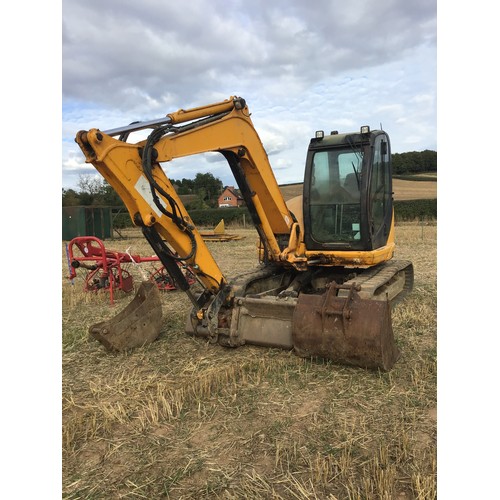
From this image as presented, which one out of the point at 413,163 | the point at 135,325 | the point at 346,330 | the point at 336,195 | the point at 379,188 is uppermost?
the point at 413,163

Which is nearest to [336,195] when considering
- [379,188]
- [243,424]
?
[379,188]

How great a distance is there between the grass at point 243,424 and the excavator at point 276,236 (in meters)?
0.32

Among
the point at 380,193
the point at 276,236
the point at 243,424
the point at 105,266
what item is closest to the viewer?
the point at 243,424

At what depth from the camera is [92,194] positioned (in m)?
39.4

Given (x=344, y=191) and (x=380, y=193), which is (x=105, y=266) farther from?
(x=380, y=193)

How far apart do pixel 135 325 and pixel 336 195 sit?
3146 millimetres

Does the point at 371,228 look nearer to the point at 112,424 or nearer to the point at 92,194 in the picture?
the point at 112,424

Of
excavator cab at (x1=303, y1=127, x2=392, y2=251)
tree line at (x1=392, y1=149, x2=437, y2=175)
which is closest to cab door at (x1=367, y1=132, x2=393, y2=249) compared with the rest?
excavator cab at (x1=303, y1=127, x2=392, y2=251)

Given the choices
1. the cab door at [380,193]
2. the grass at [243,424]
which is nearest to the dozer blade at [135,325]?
the grass at [243,424]

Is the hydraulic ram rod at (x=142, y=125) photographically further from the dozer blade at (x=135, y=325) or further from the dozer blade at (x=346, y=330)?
the dozer blade at (x=346, y=330)

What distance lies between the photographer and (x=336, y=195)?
6098 mm

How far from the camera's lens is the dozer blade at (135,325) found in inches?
192

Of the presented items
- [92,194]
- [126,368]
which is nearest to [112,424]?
[126,368]

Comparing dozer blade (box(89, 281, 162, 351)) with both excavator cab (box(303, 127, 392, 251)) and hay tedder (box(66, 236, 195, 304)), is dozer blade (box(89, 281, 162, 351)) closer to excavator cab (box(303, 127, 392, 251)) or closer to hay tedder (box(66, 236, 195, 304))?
hay tedder (box(66, 236, 195, 304))
